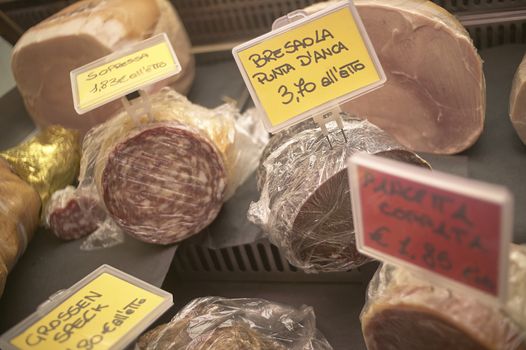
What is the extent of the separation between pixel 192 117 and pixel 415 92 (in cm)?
73

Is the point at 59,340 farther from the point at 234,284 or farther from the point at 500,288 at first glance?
the point at 500,288

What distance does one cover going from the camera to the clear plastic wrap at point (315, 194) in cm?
139

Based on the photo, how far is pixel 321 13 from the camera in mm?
1355

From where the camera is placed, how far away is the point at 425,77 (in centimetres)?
174

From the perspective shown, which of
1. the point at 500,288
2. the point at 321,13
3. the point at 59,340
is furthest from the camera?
the point at 321,13

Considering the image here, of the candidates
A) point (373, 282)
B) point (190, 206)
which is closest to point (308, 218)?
point (373, 282)

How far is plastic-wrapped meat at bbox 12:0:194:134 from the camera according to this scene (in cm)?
202

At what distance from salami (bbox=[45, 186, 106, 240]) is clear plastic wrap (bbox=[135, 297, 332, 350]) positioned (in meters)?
0.57

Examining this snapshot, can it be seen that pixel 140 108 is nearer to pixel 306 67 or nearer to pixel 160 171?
pixel 160 171

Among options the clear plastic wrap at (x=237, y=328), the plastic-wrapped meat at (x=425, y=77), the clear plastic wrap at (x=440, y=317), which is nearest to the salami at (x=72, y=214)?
the clear plastic wrap at (x=237, y=328)

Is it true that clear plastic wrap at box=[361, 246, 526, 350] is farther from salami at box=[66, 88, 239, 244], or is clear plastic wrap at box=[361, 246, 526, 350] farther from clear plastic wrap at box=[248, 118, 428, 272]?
salami at box=[66, 88, 239, 244]

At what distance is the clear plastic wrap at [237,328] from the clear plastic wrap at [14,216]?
23.4 inches

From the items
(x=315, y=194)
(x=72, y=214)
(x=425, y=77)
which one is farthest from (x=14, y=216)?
(x=425, y=77)

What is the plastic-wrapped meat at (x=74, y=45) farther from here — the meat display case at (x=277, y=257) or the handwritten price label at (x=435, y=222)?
the handwritten price label at (x=435, y=222)
